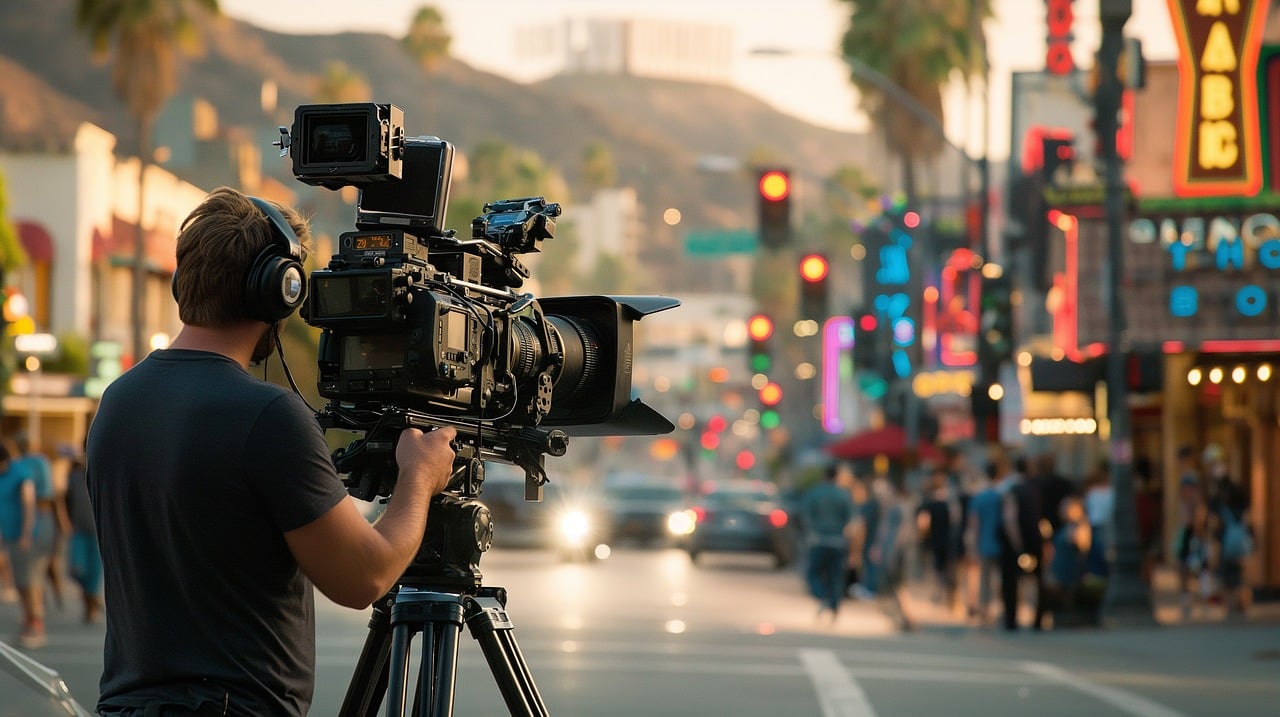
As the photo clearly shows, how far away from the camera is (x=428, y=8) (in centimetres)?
8869

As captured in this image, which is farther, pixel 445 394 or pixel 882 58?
A: pixel 882 58

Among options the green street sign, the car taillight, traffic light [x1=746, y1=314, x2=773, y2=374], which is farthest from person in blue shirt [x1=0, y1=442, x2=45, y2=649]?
the green street sign

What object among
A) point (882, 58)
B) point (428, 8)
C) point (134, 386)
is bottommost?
point (134, 386)

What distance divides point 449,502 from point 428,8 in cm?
8578

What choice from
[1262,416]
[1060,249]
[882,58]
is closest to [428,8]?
[882,58]

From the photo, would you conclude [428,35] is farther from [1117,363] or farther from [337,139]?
[337,139]

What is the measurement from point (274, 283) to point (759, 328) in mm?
34967

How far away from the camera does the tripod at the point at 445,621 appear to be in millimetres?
4875

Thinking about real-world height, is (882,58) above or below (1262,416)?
above

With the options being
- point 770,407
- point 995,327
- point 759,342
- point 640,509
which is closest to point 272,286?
point 995,327

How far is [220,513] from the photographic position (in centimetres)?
389

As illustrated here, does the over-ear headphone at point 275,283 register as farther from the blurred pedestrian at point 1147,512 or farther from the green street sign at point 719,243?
the green street sign at point 719,243

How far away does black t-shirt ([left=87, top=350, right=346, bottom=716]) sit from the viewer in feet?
12.7

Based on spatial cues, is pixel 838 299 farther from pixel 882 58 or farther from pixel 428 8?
pixel 882 58
